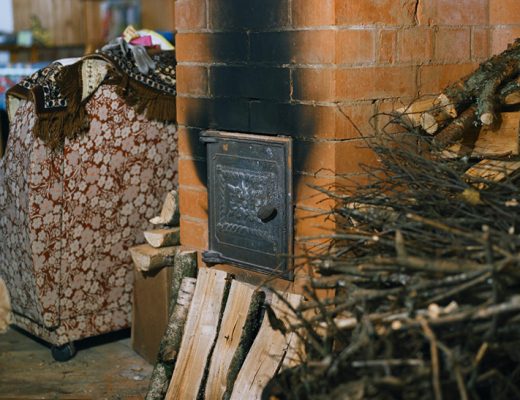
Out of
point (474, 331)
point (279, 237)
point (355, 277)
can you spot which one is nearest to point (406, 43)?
point (279, 237)

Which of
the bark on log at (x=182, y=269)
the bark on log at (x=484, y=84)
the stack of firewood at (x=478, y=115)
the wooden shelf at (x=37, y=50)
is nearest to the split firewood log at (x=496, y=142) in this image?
the stack of firewood at (x=478, y=115)

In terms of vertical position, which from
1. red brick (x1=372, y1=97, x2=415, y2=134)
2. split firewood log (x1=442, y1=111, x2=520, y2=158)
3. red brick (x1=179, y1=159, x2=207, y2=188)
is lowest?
red brick (x1=179, y1=159, x2=207, y2=188)

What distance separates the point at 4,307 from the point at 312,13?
7.56ft

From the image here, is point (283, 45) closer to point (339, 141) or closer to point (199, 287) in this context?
point (339, 141)

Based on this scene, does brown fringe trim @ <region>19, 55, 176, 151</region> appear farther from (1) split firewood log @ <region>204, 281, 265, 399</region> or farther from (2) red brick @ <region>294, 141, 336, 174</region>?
(2) red brick @ <region>294, 141, 336, 174</region>

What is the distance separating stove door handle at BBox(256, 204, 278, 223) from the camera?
314 centimetres

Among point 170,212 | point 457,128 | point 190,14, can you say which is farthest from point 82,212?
point 457,128

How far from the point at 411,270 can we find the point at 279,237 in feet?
3.42

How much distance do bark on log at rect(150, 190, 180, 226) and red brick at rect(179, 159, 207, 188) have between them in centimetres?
30

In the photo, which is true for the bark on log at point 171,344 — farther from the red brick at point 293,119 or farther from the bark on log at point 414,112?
the bark on log at point 414,112

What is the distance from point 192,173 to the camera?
3541 mm

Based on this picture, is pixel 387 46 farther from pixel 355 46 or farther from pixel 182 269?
pixel 182 269

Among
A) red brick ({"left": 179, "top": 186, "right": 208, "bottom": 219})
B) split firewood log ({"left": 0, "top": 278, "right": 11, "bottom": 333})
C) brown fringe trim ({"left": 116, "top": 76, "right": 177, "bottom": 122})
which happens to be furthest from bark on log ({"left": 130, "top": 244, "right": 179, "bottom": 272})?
split firewood log ({"left": 0, "top": 278, "right": 11, "bottom": 333})

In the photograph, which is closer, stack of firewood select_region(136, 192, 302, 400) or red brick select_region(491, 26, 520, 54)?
stack of firewood select_region(136, 192, 302, 400)
